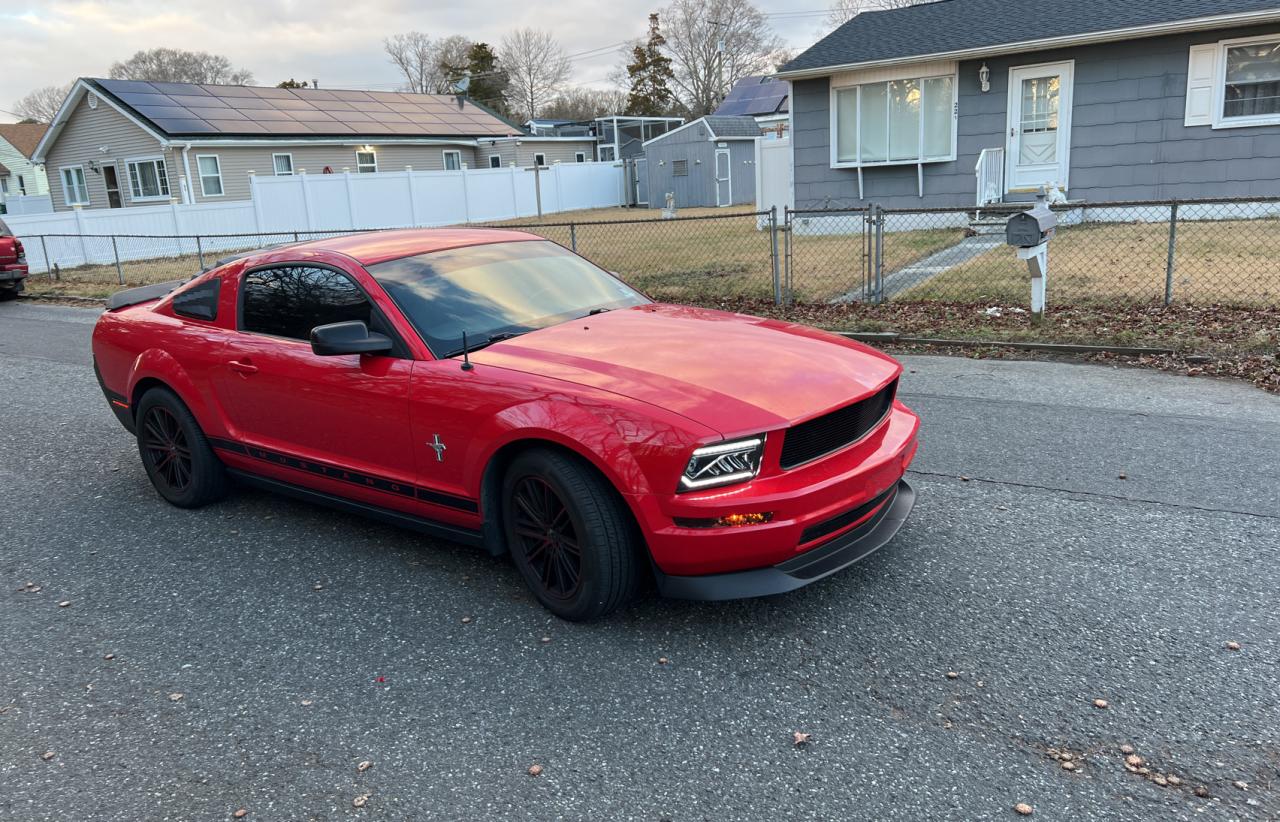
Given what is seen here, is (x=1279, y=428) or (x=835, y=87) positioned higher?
(x=835, y=87)

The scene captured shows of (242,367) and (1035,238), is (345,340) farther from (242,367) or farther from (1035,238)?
(1035,238)

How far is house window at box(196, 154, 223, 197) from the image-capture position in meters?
28.2

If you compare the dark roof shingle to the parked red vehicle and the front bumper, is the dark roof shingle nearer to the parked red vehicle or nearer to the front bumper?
the front bumper

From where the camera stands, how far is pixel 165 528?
4.93 m

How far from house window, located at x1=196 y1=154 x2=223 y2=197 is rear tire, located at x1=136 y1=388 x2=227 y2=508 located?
2634 cm

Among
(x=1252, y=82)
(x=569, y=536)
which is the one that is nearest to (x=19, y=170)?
(x=1252, y=82)

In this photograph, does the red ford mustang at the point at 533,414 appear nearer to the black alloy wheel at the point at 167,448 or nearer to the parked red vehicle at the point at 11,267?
the black alloy wheel at the point at 167,448

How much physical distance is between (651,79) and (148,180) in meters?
43.6

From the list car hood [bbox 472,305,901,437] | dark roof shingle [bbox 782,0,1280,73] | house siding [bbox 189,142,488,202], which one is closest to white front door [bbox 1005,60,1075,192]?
dark roof shingle [bbox 782,0,1280,73]

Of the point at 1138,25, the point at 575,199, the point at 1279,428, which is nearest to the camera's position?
the point at 1279,428

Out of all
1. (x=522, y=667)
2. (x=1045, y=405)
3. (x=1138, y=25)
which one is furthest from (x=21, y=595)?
(x=1138, y=25)

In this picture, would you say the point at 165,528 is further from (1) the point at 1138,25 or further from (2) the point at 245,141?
(2) the point at 245,141

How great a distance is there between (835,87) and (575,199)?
19363 millimetres

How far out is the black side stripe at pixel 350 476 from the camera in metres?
3.87
